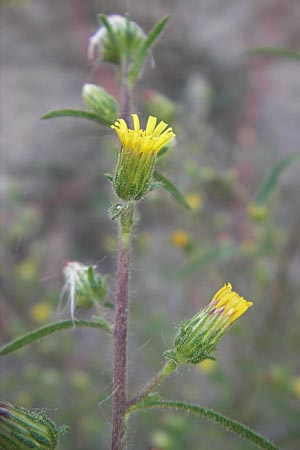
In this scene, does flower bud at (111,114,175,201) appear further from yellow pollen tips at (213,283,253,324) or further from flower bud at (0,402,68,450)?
flower bud at (0,402,68,450)

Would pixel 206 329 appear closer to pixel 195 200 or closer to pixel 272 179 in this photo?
pixel 272 179

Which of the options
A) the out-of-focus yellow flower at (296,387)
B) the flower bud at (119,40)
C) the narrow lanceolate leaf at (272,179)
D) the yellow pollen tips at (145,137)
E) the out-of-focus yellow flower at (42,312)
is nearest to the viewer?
the yellow pollen tips at (145,137)

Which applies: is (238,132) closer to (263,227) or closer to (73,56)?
(73,56)

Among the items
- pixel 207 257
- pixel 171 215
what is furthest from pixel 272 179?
pixel 171 215

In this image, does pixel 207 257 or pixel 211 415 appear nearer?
pixel 211 415

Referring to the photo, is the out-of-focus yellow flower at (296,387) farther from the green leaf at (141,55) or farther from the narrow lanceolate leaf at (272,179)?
the green leaf at (141,55)

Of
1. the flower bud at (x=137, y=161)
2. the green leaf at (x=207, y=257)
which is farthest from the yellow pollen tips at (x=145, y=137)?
the green leaf at (x=207, y=257)
